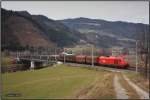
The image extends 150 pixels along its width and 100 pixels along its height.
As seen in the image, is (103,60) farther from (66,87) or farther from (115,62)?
(66,87)

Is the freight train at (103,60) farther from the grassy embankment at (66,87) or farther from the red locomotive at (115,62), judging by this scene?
the grassy embankment at (66,87)

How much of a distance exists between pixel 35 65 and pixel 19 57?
21436 mm

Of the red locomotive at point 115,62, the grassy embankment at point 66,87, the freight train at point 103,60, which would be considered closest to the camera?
the grassy embankment at point 66,87

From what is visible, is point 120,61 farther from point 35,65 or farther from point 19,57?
point 19,57

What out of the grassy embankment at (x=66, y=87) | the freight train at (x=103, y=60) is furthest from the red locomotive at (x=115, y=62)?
the grassy embankment at (x=66, y=87)

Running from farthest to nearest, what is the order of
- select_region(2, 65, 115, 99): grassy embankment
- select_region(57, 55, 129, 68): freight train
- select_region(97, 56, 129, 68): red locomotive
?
select_region(57, 55, 129, 68): freight train
select_region(97, 56, 129, 68): red locomotive
select_region(2, 65, 115, 99): grassy embankment

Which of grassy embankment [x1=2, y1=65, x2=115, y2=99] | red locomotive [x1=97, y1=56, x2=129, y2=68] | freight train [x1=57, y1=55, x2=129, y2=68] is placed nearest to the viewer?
grassy embankment [x1=2, y1=65, x2=115, y2=99]

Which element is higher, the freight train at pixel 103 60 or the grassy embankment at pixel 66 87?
the freight train at pixel 103 60

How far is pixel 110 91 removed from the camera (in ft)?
130

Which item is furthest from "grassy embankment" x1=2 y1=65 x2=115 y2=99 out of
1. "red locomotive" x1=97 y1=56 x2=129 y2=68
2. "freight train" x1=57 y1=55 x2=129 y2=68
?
"freight train" x1=57 y1=55 x2=129 y2=68

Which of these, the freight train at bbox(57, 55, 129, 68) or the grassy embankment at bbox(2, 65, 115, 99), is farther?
the freight train at bbox(57, 55, 129, 68)

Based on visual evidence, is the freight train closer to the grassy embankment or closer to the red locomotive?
the red locomotive

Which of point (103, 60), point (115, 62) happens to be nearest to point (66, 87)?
point (115, 62)

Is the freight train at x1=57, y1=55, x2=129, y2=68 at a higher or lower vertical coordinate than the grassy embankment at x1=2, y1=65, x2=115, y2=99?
higher
